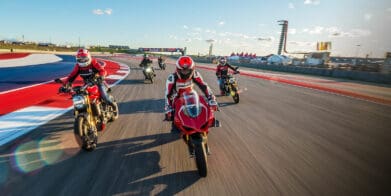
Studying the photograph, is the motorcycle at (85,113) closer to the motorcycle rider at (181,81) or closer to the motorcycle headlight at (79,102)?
the motorcycle headlight at (79,102)

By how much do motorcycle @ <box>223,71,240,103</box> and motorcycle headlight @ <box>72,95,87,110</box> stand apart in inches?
251

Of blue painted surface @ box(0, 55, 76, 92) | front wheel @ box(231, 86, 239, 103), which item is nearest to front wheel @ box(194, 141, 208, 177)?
front wheel @ box(231, 86, 239, 103)

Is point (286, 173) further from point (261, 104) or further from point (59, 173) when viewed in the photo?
point (261, 104)

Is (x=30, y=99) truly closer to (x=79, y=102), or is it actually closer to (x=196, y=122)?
(x=79, y=102)

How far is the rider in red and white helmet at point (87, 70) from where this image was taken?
5398 millimetres

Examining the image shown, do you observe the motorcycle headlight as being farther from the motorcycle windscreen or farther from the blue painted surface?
the blue painted surface

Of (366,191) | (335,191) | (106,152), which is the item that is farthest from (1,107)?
(366,191)

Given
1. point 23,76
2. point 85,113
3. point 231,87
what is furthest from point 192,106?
point 23,76

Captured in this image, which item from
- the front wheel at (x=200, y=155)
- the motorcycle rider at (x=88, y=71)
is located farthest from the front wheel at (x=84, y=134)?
the front wheel at (x=200, y=155)

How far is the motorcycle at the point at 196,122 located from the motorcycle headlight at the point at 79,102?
5.83 ft

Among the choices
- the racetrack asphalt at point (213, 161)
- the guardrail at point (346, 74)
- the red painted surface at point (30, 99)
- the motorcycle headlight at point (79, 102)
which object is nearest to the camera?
the racetrack asphalt at point (213, 161)

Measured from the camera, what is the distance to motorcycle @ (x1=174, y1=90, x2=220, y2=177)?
3.50m

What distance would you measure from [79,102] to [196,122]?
2242 millimetres

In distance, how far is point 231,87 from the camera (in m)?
9.66
